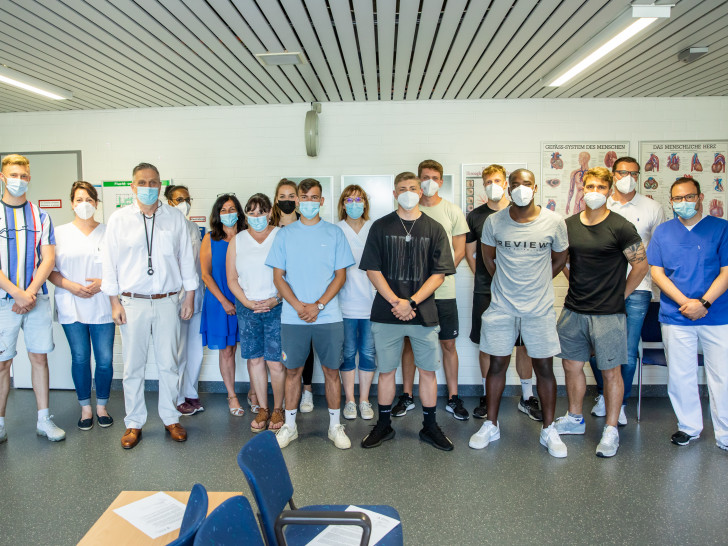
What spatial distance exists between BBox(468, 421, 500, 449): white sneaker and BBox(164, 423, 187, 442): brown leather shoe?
7.12 feet

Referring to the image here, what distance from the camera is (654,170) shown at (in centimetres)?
471

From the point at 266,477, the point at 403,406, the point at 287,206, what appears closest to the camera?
the point at 266,477

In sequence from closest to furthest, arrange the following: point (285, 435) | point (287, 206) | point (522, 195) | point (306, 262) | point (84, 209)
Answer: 1. point (522, 195)
2. point (306, 262)
3. point (285, 435)
4. point (84, 209)
5. point (287, 206)

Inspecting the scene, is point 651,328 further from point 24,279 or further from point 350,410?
point 24,279

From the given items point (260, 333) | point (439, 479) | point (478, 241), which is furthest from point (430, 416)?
point (478, 241)

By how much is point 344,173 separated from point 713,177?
3.64 m

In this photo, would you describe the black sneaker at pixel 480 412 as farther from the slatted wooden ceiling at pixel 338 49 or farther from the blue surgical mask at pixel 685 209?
the slatted wooden ceiling at pixel 338 49

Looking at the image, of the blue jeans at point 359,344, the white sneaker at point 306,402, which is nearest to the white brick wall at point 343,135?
the white sneaker at point 306,402

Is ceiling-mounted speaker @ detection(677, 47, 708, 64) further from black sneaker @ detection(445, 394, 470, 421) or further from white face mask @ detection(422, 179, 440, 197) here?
black sneaker @ detection(445, 394, 470, 421)

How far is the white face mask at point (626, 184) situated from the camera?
3830mm

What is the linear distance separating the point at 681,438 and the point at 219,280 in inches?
150

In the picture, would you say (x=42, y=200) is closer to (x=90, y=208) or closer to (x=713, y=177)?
(x=90, y=208)

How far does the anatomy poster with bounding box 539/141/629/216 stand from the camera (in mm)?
4730

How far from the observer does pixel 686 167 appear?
470 centimetres
